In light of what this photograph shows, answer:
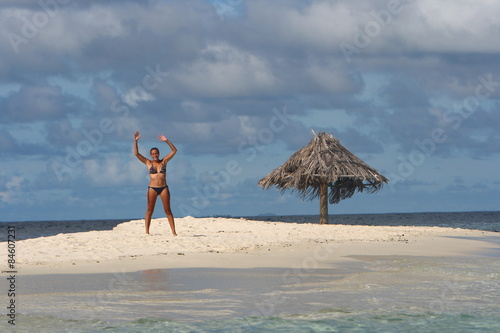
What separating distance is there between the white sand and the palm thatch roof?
2.94 meters

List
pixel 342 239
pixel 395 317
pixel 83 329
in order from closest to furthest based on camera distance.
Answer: pixel 83 329
pixel 395 317
pixel 342 239

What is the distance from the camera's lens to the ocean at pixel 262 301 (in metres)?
7.13

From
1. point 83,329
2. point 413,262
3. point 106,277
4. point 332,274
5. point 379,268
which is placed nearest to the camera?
point 83,329

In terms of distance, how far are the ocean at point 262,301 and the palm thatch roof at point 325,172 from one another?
12903 mm

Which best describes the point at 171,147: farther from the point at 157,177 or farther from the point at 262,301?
the point at 262,301

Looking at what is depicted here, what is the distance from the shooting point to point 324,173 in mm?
24203

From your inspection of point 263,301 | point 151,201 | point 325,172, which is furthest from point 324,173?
point 263,301

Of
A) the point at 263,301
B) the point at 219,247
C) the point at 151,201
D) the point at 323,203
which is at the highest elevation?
the point at 323,203

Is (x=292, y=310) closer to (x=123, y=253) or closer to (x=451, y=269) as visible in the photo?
(x=451, y=269)

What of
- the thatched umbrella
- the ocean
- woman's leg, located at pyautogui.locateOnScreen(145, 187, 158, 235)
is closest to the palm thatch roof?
the thatched umbrella

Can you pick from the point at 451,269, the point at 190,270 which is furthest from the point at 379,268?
the point at 190,270

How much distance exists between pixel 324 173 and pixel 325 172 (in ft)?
0.17

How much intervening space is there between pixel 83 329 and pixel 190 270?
4317 millimetres

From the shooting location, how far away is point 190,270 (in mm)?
11094
